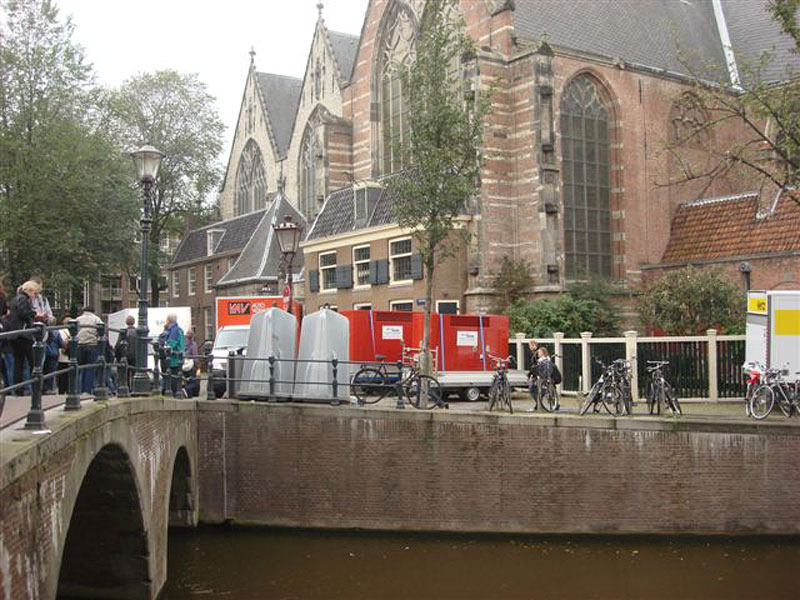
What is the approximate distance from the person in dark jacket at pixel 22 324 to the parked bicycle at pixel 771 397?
40.8ft

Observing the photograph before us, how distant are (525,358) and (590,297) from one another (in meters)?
5.82

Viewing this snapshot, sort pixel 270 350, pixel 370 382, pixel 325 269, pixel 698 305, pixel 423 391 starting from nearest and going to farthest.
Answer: pixel 270 350 → pixel 423 391 → pixel 370 382 → pixel 698 305 → pixel 325 269

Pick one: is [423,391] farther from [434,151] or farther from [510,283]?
[510,283]

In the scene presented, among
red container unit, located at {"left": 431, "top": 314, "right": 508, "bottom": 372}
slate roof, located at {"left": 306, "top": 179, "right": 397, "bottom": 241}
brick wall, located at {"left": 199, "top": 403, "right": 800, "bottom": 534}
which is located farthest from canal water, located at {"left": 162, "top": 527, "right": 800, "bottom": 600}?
slate roof, located at {"left": 306, "top": 179, "right": 397, "bottom": 241}

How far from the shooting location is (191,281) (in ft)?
161

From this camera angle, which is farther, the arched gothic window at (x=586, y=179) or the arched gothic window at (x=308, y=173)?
the arched gothic window at (x=308, y=173)

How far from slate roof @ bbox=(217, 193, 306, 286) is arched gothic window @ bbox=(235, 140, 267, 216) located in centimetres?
561

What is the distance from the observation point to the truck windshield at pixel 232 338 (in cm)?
2341

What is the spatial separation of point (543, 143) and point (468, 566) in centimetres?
1761

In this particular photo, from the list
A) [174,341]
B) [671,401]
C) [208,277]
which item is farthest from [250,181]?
[671,401]

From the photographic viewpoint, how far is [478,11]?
98.7 feet

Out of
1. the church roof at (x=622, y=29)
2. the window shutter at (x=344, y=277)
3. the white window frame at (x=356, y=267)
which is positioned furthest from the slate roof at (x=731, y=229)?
the window shutter at (x=344, y=277)

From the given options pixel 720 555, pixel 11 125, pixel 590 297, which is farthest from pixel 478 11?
pixel 720 555

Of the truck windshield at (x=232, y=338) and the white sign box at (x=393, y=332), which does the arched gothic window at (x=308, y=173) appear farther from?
the white sign box at (x=393, y=332)
